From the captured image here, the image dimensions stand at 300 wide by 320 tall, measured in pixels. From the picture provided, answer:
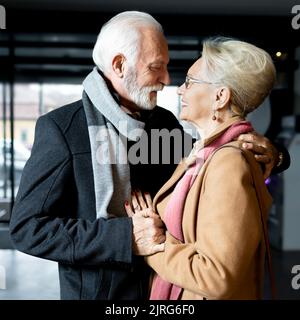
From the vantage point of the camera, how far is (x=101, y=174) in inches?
36.6

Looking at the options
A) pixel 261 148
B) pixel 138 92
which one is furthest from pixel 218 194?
pixel 138 92

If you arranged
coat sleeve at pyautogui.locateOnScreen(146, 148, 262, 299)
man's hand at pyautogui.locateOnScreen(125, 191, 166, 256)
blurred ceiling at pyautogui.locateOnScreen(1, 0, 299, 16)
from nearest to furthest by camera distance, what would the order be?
coat sleeve at pyautogui.locateOnScreen(146, 148, 262, 299) < man's hand at pyautogui.locateOnScreen(125, 191, 166, 256) < blurred ceiling at pyautogui.locateOnScreen(1, 0, 299, 16)

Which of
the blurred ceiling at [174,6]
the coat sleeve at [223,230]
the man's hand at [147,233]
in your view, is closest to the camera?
the coat sleeve at [223,230]

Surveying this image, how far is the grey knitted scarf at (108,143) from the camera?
931 mm

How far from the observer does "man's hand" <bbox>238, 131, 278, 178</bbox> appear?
2.88 ft

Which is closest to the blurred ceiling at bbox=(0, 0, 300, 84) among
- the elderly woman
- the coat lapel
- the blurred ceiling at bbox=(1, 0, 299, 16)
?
the blurred ceiling at bbox=(1, 0, 299, 16)

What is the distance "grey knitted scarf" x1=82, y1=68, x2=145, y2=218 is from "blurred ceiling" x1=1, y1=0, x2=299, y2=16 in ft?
0.68

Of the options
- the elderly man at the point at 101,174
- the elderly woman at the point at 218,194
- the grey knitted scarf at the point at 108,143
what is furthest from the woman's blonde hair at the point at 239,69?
the grey knitted scarf at the point at 108,143

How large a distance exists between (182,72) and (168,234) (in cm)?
37

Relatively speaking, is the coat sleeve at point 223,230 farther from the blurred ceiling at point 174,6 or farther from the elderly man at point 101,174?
the blurred ceiling at point 174,6

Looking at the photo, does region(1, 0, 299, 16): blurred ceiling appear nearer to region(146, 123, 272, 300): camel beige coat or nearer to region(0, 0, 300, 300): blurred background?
region(0, 0, 300, 300): blurred background

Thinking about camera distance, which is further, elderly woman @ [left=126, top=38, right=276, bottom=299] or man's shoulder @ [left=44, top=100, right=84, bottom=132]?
man's shoulder @ [left=44, top=100, right=84, bottom=132]

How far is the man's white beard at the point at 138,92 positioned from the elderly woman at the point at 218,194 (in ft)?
0.22
